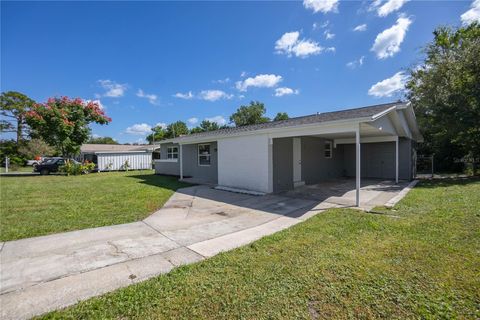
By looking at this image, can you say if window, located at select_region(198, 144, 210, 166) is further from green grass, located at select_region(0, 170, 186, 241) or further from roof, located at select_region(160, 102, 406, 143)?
green grass, located at select_region(0, 170, 186, 241)

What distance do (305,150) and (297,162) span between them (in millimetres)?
915

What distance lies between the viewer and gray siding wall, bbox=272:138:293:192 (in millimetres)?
8930

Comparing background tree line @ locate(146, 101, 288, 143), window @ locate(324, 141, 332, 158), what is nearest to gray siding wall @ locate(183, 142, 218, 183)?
window @ locate(324, 141, 332, 158)

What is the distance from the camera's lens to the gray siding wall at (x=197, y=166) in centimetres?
1266

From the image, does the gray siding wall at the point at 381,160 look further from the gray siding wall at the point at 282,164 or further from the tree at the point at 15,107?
the tree at the point at 15,107

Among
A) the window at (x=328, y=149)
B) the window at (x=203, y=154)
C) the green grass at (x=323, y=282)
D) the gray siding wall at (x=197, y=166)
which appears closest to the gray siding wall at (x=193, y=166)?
the gray siding wall at (x=197, y=166)

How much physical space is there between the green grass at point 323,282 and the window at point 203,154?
371 inches

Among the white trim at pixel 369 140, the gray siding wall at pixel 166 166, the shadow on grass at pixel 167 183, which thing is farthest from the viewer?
the gray siding wall at pixel 166 166

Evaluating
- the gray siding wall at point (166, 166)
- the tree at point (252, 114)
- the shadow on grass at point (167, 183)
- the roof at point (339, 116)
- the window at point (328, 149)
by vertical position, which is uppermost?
the tree at point (252, 114)

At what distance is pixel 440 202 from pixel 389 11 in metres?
8.77

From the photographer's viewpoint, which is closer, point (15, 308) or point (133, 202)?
point (15, 308)

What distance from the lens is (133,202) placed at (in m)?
7.55

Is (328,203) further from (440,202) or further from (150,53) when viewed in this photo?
(150,53)

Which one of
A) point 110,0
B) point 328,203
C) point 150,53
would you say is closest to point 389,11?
point 328,203
